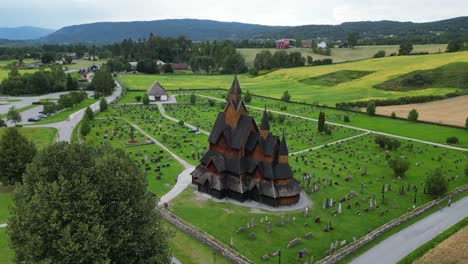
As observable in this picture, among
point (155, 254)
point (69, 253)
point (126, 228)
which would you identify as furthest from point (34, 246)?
point (155, 254)

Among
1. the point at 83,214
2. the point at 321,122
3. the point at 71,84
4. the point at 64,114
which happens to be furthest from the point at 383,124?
the point at 71,84

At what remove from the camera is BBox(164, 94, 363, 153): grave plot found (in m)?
69.4

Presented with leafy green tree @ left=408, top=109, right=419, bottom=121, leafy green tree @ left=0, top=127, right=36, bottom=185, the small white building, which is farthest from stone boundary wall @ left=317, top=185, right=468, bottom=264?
the small white building

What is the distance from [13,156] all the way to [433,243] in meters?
46.4

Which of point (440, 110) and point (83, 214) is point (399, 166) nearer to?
point (83, 214)

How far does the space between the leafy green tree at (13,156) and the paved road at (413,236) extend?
38726 mm

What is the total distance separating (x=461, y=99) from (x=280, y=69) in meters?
89.7

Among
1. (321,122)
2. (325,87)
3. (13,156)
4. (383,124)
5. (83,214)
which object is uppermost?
(83,214)

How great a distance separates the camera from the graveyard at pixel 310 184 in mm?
33625

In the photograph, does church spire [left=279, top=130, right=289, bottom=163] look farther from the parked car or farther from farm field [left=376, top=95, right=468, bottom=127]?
the parked car

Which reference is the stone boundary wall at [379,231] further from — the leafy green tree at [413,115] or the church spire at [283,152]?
the leafy green tree at [413,115]

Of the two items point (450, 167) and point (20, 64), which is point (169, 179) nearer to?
point (450, 167)

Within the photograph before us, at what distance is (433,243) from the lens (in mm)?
32094

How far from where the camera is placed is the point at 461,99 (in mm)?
100125
